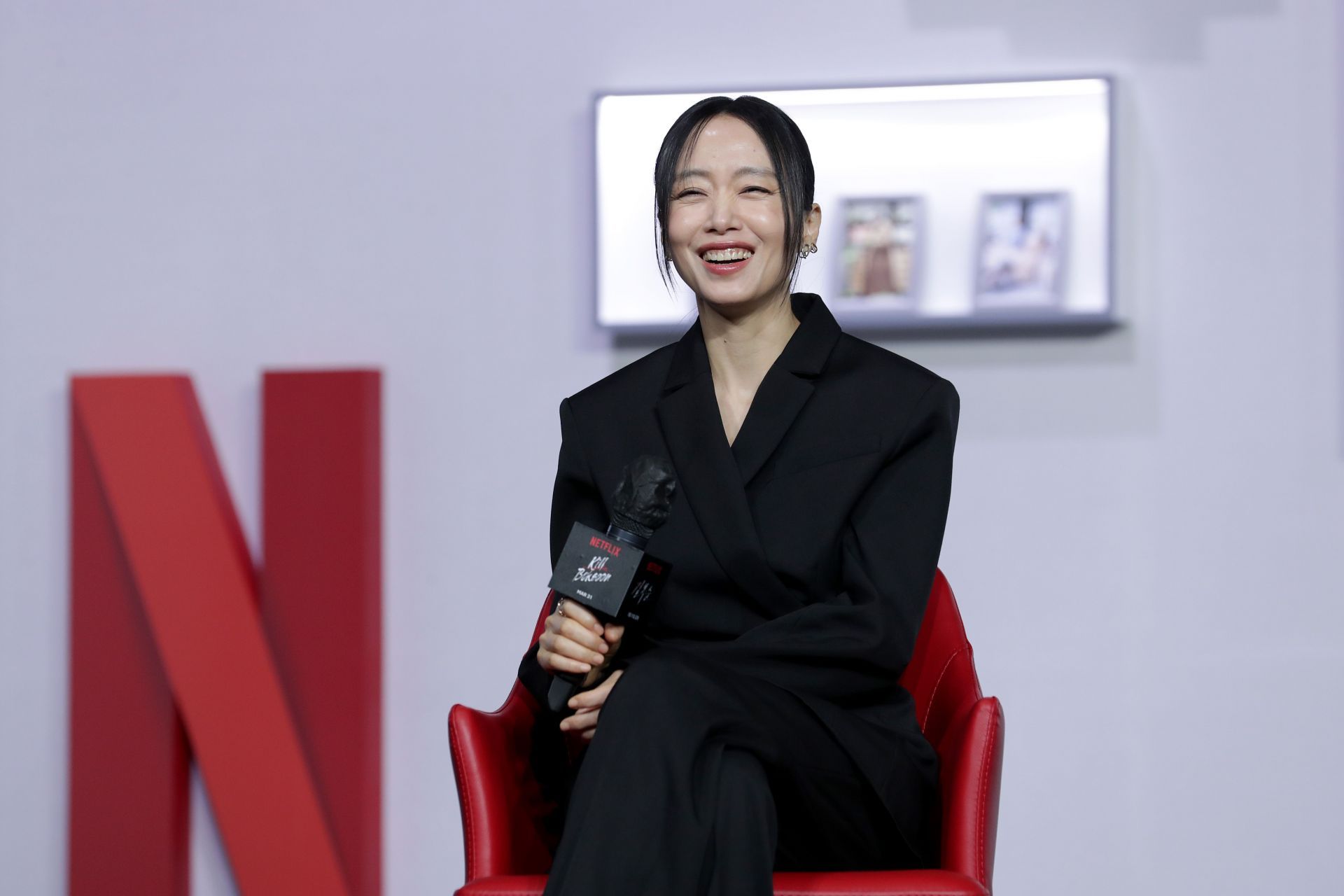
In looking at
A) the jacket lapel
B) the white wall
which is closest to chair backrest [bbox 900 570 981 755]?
the jacket lapel

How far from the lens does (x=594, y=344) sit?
2816 millimetres

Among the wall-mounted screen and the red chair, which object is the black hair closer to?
the red chair

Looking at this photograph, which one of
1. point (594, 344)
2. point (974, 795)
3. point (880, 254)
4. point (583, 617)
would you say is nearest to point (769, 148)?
point (583, 617)

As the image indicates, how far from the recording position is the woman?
132cm

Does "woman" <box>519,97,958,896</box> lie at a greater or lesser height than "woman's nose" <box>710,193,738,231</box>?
lesser

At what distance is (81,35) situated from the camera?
2.92 metres

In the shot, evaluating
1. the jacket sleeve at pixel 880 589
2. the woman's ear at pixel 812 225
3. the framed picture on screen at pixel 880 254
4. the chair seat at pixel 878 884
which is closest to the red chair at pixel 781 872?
the chair seat at pixel 878 884

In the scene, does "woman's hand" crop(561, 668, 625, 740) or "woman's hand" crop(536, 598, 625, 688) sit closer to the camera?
"woman's hand" crop(536, 598, 625, 688)

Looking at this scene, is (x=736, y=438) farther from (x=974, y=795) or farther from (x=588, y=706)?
(x=974, y=795)

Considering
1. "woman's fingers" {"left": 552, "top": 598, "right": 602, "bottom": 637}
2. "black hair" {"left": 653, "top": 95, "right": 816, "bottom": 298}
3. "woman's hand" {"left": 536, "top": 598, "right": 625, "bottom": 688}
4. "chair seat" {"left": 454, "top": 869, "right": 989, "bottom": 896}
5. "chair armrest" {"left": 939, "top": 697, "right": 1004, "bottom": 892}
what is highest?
"black hair" {"left": 653, "top": 95, "right": 816, "bottom": 298}

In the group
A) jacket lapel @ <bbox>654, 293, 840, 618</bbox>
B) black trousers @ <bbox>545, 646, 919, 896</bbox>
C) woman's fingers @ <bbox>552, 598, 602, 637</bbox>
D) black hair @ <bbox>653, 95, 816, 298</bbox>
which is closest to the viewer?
black trousers @ <bbox>545, 646, 919, 896</bbox>

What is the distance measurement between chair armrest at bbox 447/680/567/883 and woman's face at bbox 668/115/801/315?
0.62m

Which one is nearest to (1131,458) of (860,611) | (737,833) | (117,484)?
(860,611)

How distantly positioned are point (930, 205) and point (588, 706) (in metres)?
1.52
